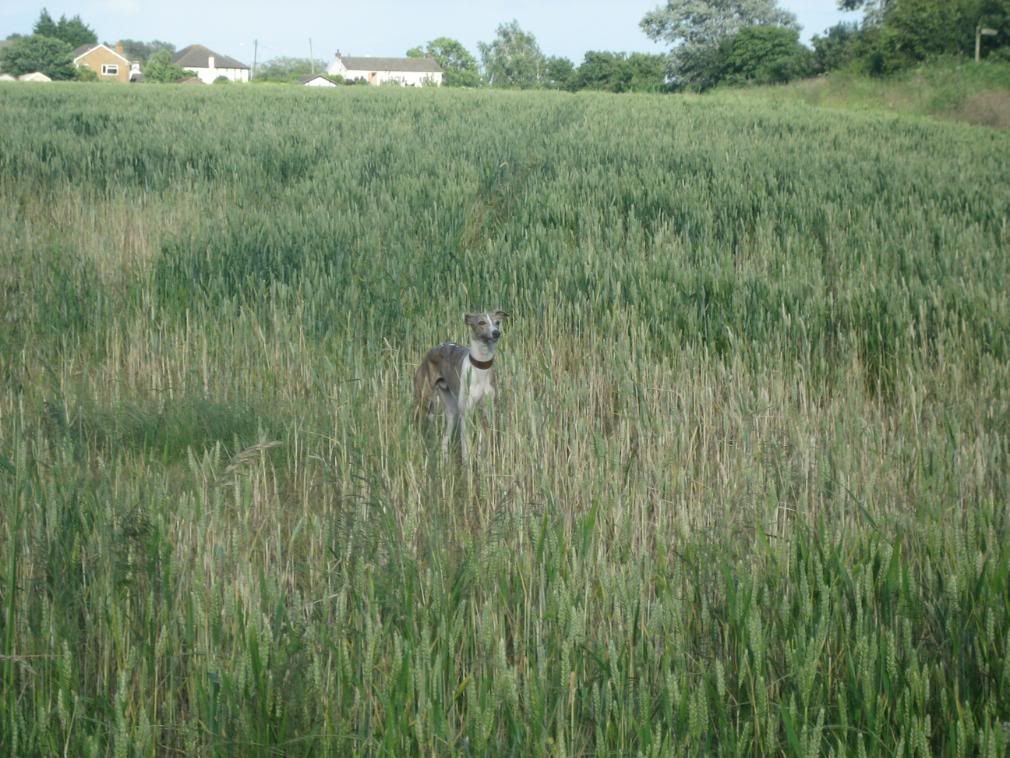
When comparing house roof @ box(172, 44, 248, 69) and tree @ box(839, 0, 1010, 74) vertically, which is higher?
house roof @ box(172, 44, 248, 69)

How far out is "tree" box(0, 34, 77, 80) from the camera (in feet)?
280

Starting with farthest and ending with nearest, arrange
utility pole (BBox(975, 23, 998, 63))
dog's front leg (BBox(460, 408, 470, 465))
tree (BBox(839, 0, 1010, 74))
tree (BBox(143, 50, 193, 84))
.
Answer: tree (BBox(143, 50, 193, 84)) → tree (BBox(839, 0, 1010, 74)) → utility pole (BBox(975, 23, 998, 63)) → dog's front leg (BBox(460, 408, 470, 465))

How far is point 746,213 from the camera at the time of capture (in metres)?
8.91

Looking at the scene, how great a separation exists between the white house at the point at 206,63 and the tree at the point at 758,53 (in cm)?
8442

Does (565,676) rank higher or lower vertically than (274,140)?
lower

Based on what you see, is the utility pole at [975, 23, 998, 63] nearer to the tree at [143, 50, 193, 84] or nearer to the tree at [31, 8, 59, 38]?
the tree at [143, 50, 193, 84]

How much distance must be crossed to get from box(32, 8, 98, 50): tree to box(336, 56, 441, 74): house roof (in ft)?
102

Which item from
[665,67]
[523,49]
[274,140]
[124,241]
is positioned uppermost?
[523,49]

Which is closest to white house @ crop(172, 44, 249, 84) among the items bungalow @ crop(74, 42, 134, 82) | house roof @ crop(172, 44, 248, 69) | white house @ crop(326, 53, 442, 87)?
house roof @ crop(172, 44, 248, 69)

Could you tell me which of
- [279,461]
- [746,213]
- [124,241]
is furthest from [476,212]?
[279,461]

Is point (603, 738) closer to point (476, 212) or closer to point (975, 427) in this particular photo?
point (975, 427)

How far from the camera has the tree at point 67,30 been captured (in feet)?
376

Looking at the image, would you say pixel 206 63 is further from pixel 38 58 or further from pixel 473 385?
pixel 473 385

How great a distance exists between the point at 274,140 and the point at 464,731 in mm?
13245
